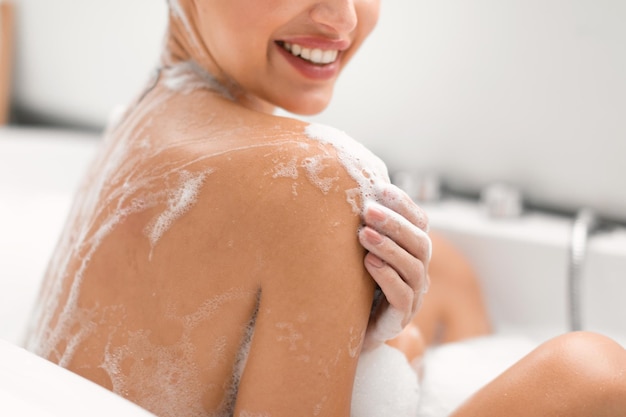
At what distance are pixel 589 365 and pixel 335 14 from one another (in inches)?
16.8

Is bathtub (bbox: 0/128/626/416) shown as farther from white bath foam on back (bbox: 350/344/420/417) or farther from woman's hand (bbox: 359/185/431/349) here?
woman's hand (bbox: 359/185/431/349)

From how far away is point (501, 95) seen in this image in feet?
4.92

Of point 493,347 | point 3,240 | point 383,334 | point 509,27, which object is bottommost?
point 3,240

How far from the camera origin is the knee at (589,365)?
0.65 metres

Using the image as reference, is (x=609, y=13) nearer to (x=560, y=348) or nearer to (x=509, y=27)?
(x=509, y=27)

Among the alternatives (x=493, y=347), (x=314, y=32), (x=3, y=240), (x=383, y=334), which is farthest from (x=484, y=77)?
(x=3, y=240)

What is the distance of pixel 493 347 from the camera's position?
1272 mm

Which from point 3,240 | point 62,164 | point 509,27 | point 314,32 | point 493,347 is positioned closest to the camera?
point 314,32

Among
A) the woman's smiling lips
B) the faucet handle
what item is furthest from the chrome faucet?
the woman's smiling lips

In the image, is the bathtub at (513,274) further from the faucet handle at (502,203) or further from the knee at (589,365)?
the knee at (589,365)

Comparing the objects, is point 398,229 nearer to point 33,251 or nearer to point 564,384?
point 564,384

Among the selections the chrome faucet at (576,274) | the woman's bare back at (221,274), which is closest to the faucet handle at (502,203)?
the chrome faucet at (576,274)

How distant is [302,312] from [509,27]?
42.1 inches

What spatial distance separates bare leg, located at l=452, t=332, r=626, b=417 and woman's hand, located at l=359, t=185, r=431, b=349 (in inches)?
4.8
